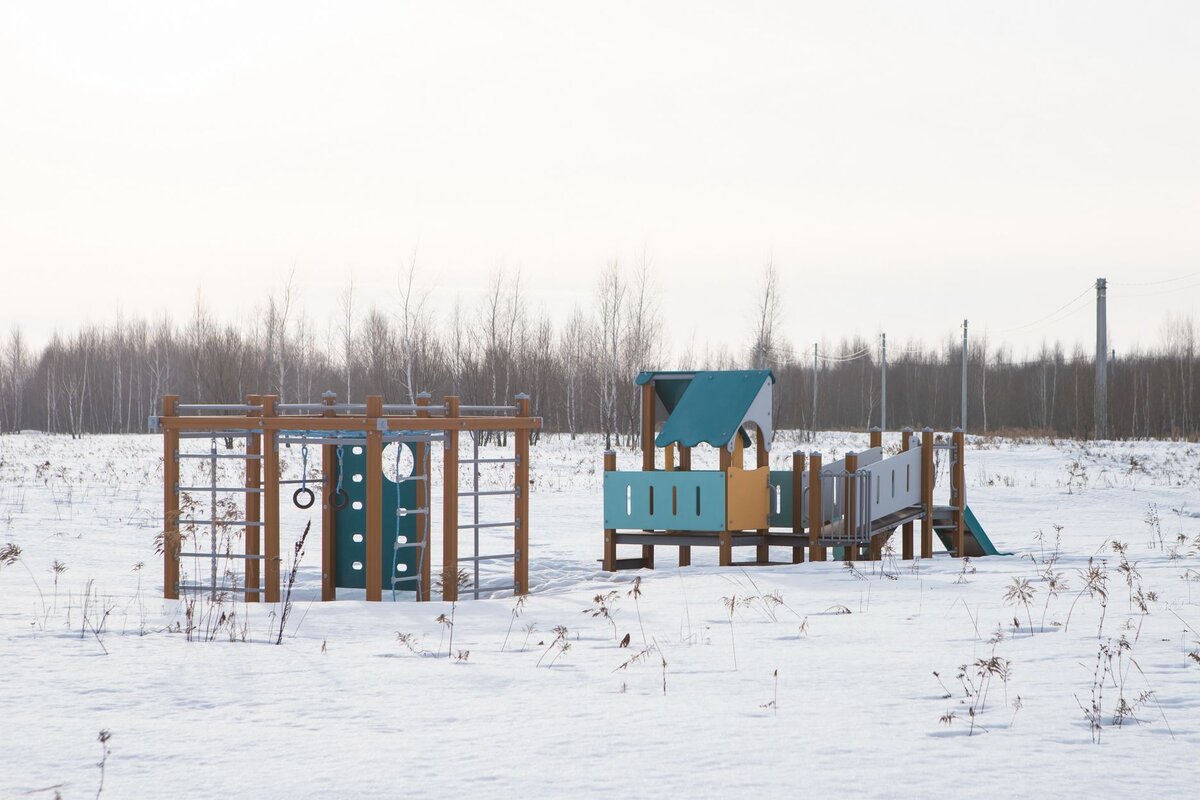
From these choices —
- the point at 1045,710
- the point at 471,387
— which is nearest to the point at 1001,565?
the point at 1045,710

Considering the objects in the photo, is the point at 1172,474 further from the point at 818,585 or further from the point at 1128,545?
the point at 818,585

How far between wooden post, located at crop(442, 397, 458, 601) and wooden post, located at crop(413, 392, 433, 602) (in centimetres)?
17

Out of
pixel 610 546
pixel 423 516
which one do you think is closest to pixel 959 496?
pixel 610 546

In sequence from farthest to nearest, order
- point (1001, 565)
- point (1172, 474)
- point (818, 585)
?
point (1172, 474) < point (1001, 565) < point (818, 585)

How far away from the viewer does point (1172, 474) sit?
2445 centimetres

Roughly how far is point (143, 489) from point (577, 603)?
14.2 meters

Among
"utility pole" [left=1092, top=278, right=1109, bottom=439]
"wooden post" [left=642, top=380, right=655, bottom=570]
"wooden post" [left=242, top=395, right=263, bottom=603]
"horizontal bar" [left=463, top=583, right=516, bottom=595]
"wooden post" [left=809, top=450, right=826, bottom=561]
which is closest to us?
"wooden post" [left=242, top=395, right=263, bottom=603]

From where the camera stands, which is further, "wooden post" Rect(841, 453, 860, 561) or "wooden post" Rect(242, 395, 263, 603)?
"wooden post" Rect(841, 453, 860, 561)

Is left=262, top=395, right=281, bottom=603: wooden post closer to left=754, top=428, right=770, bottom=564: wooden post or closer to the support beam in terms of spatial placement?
the support beam

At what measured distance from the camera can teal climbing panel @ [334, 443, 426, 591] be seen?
38.6 ft

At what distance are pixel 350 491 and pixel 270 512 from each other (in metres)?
2.16

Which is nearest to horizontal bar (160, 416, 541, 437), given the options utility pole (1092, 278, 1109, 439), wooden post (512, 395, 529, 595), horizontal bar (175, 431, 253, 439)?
horizontal bar (175, 431, 253, 439)

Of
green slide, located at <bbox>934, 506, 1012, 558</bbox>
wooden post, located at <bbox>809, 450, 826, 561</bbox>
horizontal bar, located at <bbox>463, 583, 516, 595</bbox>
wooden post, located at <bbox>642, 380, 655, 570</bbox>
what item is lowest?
horizontal bar, located at <bbox>463, 583, 516, 595</bbox>

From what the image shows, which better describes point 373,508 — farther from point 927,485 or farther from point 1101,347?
point 1101,347
